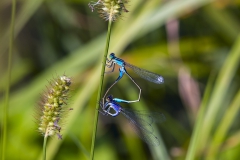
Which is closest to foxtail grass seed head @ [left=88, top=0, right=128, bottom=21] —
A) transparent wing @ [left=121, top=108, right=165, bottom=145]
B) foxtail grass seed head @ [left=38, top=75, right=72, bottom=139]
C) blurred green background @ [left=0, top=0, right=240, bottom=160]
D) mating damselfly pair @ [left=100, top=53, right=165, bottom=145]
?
foxtail grass seed head @ [left=38, top=75, right=72, bottom=139]

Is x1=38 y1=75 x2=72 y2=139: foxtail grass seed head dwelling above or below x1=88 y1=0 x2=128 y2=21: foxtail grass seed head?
below

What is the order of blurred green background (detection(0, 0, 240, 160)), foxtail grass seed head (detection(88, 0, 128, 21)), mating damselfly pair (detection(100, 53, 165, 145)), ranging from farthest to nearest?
1. blurred green background (detection(0, 0, 240, 160))
2. mating damselfly pair (detection(100, 53, 165, 145))
3. foxtail grass seed head (detection(88, 0, 128, 21))

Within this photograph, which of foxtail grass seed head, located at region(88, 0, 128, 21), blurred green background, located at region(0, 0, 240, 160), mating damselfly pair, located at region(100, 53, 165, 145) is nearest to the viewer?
foxtail grass seed head, located at region(88, 0, 128, 21)

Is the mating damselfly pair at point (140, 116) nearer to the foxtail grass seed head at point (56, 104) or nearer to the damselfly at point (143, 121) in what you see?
the damselfly at point (143, 121)

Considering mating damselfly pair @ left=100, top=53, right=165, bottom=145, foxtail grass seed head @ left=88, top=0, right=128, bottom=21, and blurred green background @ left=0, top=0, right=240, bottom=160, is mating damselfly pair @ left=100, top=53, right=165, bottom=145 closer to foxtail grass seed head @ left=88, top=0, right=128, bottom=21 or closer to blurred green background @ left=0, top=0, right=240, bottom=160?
blurred green background @ left=0, top=0, right=240, bottom=160

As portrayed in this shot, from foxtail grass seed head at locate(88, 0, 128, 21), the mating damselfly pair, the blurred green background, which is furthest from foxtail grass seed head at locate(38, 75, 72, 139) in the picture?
the blurred green background

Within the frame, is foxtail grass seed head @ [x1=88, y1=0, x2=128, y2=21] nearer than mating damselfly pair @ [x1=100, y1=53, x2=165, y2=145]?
Yes

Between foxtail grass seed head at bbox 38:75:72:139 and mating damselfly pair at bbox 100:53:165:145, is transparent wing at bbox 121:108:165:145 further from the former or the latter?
foxtail grass seed head at bbox 38:75:72:139
